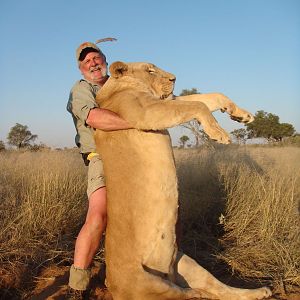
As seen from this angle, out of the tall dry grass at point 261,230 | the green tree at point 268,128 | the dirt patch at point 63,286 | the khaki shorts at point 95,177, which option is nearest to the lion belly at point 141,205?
the khaki shorts at point 95,177

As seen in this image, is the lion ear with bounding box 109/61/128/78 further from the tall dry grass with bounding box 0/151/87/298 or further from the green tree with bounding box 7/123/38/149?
the green tree with bounding box 7/123/38/149

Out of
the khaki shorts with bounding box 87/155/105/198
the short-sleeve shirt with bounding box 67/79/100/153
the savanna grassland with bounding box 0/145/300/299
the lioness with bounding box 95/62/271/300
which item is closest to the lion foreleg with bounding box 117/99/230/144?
the lioness with bounding box 95/62/271/300

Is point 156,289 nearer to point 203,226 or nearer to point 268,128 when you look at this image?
point 203,226

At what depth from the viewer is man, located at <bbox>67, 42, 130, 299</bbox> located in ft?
11.7

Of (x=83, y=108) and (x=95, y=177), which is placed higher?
(x=83, y=108)

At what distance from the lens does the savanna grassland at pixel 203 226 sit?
14.7 ft

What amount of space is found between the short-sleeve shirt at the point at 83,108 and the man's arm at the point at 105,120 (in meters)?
0.15

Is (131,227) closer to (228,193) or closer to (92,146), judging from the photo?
(92,146)

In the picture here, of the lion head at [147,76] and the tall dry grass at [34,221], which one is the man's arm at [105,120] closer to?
the lion head at [147,76]

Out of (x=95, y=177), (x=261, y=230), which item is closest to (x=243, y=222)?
(x=261, y=230)

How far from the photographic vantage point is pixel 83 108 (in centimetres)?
381

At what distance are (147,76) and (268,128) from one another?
27794mm

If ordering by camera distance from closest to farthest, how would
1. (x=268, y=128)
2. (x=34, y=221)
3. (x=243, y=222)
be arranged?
(x=34, y=221) → (x=243, y=222) → (x=268, y=128)

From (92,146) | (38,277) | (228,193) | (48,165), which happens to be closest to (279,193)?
(228,193)
